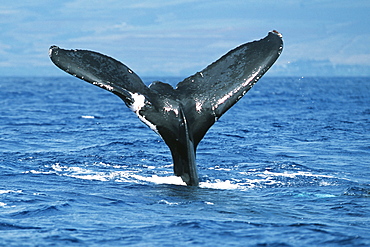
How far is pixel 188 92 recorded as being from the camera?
8414 mm

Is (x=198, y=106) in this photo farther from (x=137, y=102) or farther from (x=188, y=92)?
(x=137, y=102)

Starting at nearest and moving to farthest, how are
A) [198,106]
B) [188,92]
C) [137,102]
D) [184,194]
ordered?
1. [137,102]
2. [184,194]
3. [198,106]
4. [188,92]

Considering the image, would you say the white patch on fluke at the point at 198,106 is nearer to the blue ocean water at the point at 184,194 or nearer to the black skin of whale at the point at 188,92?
the black skin of whale at the point at 188,92

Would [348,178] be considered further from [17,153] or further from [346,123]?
[346,123]

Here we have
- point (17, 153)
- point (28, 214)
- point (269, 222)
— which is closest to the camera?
point (269, 222)

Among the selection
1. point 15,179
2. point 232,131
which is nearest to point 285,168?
point 15,179

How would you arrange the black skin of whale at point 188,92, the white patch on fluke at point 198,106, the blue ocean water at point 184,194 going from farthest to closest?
the white patch on fluke at point 198,106 → the black skin of whale at point 188,92 → the blue ocean water at point 184,194

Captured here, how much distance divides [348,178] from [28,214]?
5.25m

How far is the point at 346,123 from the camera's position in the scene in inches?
811

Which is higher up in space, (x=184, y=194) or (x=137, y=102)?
(x=137, y=102)

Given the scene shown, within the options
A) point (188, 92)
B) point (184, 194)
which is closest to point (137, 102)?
point (188, 92)

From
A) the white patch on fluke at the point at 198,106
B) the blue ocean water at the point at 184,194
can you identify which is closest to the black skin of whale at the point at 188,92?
the white patch on fluke at the point at 198,106

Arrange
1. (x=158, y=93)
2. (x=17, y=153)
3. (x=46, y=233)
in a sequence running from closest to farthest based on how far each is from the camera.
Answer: (x=46, y=233) → (x=158, y=93) → (x=17, y=153)

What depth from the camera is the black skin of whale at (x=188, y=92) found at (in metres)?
7.81
